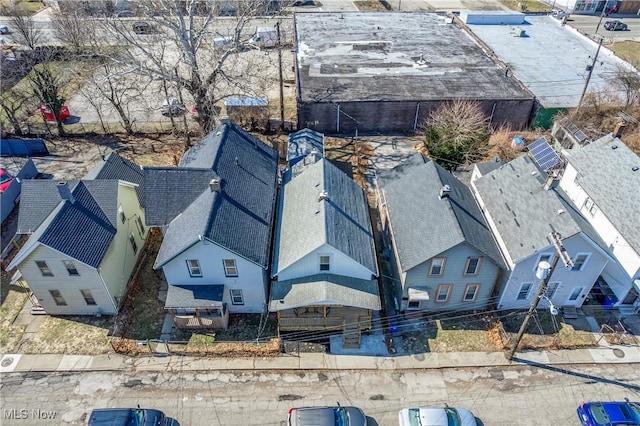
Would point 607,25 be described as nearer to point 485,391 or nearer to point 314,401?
point 485,391

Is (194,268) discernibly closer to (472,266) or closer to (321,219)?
(321,219)

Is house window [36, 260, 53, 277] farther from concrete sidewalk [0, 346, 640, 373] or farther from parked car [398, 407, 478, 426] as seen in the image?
parked car [398, 407, 478, 426]

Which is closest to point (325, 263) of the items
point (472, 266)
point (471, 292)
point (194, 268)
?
point (194, 268)

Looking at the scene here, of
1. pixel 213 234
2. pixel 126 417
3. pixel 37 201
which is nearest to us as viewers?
pixel 126 417

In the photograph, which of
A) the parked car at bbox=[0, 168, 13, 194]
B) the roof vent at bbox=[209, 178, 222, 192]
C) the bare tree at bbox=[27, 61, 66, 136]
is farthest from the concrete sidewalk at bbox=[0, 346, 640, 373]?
the bare tree at bbox=[27, 61, 66, 136]

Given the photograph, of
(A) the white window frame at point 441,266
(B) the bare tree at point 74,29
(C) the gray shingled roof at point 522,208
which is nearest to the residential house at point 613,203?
(C) the gray shingled roof at point 522,208
